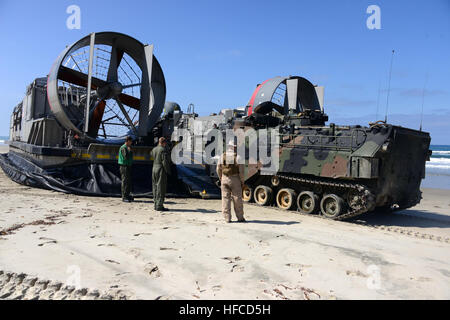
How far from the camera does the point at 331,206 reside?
793 cm

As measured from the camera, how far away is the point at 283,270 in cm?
411

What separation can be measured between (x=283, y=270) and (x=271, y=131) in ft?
17.6

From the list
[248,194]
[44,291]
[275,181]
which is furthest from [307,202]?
[44,291]

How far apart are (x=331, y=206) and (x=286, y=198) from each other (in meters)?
1.20

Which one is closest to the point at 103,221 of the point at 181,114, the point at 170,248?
the point at 170,248

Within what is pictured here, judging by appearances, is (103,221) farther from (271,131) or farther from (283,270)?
(271,131)

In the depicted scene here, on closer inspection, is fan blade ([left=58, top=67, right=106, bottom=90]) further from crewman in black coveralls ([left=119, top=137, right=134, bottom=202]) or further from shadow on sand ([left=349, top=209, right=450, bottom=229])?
shadow on sand ([left=349, top=209, right=450, bottom=229])

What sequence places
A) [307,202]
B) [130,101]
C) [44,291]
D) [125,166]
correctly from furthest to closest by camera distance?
1. [130,101]
2. [125,166]
3. [307,202]
4. [44,291]

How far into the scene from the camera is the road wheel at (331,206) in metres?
7.68

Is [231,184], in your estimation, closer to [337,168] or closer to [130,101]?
[337,168]

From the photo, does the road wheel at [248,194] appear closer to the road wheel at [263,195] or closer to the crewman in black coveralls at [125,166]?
the road wheel at [263,195]

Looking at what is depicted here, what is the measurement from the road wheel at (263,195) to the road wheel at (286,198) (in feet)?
0.82

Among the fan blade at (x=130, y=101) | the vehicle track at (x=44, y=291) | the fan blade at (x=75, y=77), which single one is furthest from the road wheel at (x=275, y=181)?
the vehicle track at (x=44, y=291)

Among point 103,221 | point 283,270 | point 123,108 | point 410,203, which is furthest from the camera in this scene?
point 123,108
